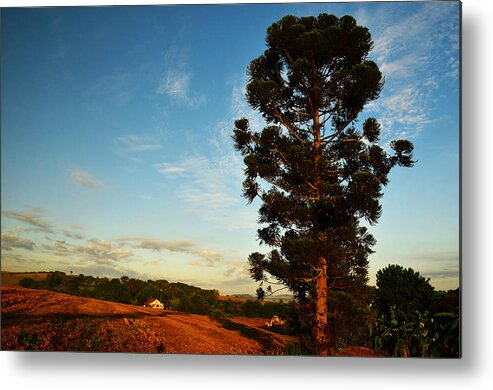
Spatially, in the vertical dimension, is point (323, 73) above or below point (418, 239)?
above

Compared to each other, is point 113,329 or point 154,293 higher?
point 154,293

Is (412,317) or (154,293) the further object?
(154,293)

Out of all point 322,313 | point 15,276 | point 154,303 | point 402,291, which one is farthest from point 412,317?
point 15,276

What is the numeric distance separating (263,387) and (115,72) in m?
3.71

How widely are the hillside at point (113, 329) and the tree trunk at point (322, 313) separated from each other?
375mm

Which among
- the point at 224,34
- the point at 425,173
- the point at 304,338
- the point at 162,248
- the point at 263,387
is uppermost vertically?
the point at 224,34

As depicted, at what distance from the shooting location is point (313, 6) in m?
6.05

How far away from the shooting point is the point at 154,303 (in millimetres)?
6188

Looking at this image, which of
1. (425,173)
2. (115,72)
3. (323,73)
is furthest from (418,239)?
(115,72)

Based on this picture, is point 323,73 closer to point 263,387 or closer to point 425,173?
point 425,173

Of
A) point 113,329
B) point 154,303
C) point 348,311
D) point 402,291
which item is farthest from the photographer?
point 154,303

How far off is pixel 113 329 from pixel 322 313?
A: 2.20 meters

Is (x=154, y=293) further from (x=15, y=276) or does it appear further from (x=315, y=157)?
(x=315, y=157)

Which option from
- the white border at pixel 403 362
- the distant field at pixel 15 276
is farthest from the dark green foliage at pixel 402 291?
the distant field at pixel 15 276
